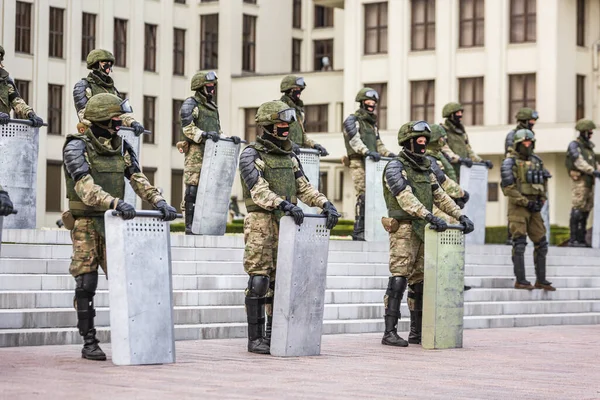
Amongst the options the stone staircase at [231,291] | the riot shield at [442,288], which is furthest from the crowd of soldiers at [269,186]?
the stone staircase at [231,291]

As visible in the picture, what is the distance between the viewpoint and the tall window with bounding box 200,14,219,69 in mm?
65062

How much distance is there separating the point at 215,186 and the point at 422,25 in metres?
36.1

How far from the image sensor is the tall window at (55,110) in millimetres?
59500

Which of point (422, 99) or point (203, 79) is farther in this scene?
point (422, 99)

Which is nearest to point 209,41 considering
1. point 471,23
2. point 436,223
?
point 471,23

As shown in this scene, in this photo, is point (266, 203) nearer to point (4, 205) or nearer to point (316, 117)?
point (4, 205)

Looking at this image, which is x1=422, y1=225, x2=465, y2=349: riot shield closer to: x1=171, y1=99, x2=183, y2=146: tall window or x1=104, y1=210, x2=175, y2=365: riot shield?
x1=104, y1=210, x2=175, y2=365: riot shield

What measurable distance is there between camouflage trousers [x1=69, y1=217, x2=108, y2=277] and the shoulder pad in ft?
12.6

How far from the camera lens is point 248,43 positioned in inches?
2586

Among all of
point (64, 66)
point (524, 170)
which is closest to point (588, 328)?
point (524, 170)

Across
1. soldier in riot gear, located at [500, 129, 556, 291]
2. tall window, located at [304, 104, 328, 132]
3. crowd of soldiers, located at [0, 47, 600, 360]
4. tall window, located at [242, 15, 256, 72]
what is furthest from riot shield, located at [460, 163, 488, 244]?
tall window, located at [242, 15, 256, 72]

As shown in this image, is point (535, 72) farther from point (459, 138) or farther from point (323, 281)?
point (323, 281)

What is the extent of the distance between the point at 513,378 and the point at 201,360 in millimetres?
2824

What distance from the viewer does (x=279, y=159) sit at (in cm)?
1536
